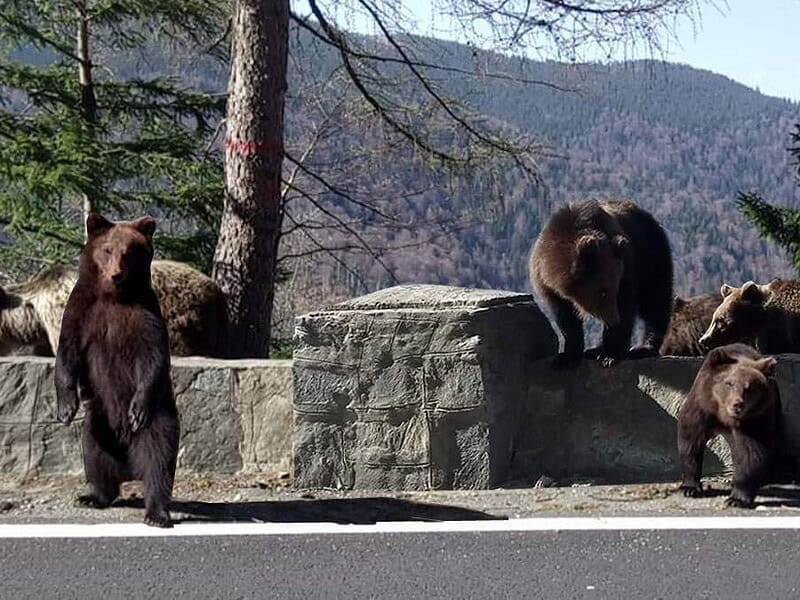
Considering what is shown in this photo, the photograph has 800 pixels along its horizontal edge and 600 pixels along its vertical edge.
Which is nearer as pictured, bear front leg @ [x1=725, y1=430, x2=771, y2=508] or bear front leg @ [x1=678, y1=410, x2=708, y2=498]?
bear front leg @ [x1=725, y1=430, x2=771, y2=508]

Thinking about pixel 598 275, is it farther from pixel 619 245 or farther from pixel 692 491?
pixel 692 491

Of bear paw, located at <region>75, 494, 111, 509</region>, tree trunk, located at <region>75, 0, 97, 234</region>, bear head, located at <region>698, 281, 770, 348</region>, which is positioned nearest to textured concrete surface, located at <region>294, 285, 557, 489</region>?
bear paw, located at <region>75, 494, 111, 509</region>

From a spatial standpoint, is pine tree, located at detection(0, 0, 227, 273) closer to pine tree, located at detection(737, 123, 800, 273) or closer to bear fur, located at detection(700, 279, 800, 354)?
pine tree, located at detection(737, 123, 800, 273)

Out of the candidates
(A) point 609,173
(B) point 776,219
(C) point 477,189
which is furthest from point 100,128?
(A) point 609,173

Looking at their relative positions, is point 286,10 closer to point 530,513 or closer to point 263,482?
point 263,482

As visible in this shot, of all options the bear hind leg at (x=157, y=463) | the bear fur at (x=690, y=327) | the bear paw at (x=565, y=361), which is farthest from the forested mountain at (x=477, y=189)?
the bear hind leg at (x=157, y=463)

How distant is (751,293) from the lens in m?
8.17

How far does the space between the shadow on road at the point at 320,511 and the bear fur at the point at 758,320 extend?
3.05 metres

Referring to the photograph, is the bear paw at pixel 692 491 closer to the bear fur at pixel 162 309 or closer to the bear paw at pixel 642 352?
the bear paw at pixel 642 352

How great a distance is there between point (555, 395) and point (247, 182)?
4.18 m

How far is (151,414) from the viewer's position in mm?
5719

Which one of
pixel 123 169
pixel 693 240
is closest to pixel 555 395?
pixel 123 169

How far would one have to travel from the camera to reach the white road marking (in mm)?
5316

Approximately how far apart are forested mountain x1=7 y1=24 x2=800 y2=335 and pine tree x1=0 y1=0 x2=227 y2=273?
0.51 m
